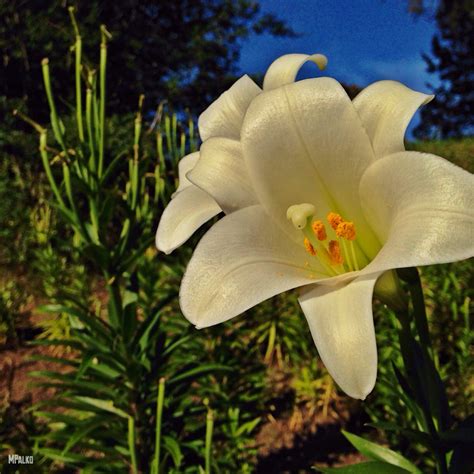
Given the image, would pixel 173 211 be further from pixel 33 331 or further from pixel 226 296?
pixel 33 331

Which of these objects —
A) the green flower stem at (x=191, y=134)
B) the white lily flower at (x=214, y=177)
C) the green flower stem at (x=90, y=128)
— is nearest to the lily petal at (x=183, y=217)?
the white lily flower at (x=214, y=177)

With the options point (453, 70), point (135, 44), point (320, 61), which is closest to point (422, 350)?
point (320, 61)

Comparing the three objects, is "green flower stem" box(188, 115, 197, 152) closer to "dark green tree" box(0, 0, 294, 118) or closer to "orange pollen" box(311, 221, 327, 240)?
"orange pollen" box(311, 221, 327, 240)

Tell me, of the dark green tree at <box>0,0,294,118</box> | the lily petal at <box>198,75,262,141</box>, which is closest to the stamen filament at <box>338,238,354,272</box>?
the lily petal at <box>198,75,262,141</box>

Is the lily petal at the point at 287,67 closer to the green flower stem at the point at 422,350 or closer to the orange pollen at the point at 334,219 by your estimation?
the orange pollen at the point at 334,219

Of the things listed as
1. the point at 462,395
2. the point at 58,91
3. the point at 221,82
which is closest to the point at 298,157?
the point at 462,395

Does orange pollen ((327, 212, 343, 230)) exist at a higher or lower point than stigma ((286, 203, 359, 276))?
higher
